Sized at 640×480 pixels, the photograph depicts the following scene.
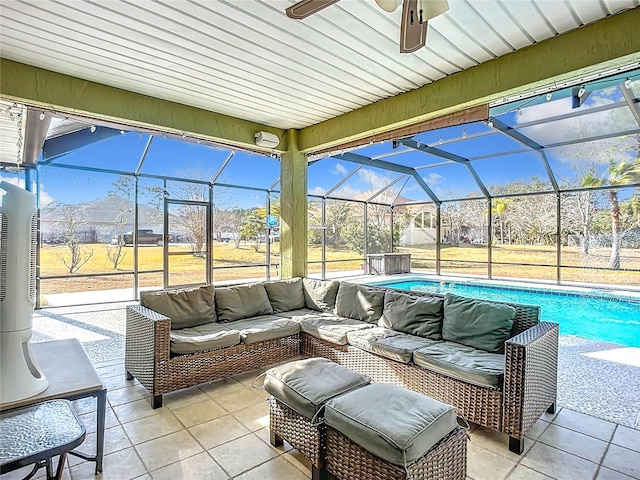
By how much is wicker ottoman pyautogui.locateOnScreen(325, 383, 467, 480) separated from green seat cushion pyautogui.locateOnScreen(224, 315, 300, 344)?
1.57m

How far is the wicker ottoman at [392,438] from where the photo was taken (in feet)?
4.99

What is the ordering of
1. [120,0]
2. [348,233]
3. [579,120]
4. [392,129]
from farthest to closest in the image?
1. [348,233]
2. [579,120]
3. [392,129]
4. [120,0]

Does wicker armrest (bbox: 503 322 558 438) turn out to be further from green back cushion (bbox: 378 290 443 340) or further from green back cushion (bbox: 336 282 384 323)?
green back cushion (bbox: 336 282 384 323)

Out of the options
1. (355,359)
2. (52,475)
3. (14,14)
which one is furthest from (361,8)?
(52,475)

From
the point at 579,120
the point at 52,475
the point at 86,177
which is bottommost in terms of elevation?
the point at 52,475

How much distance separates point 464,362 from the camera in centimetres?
244

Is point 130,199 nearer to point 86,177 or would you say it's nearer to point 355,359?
point 86,177

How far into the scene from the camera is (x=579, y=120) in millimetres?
6250

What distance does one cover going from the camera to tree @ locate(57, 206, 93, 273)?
6.49 m

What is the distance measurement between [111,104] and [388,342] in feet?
11.2

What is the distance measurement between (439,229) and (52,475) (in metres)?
10.3

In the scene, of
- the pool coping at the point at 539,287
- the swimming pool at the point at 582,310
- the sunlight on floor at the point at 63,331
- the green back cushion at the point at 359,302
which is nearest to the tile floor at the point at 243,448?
the green back cushion at the point at 359,302

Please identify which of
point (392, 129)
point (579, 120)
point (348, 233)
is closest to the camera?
point (392, 129)

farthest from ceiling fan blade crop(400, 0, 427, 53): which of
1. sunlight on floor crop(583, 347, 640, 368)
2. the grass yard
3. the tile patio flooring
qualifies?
the grass yard
